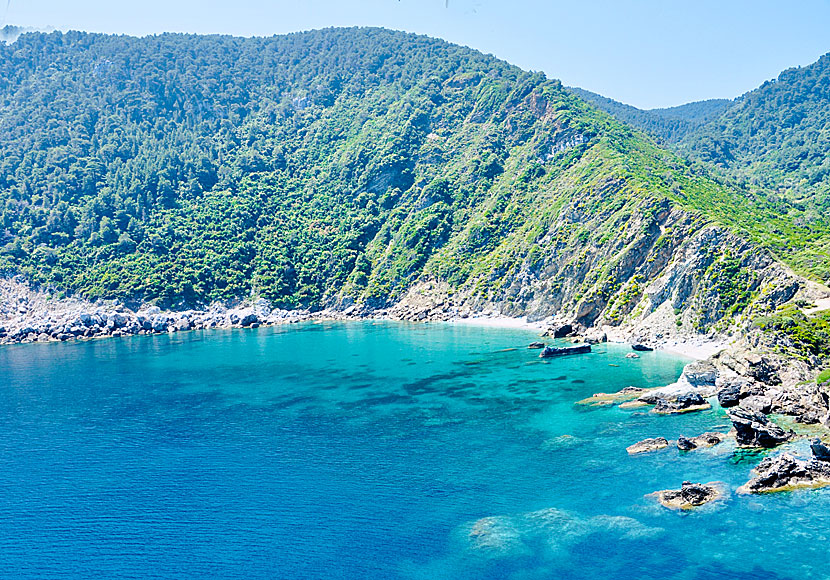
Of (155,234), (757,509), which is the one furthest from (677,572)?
(155,234)

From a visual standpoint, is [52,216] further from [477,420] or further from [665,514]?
[665,514]

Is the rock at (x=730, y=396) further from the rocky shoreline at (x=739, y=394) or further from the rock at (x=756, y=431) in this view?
the rock at (x=756, y=431)

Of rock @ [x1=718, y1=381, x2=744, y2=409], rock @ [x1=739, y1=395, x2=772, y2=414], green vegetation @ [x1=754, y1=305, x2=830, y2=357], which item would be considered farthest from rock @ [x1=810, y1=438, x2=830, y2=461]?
green vegetation @ [x1=754, y1=305, x2=830, y2=357]

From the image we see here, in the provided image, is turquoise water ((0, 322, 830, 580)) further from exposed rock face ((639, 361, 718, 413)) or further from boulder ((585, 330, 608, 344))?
boulder ((585, 330, 608, 344))

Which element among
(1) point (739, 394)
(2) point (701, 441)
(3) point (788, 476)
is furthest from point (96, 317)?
(3) point (788, 476)

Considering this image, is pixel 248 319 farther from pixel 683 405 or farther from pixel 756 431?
pixel 756 431

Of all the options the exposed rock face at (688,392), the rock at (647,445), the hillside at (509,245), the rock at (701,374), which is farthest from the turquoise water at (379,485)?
the hillside at (509,245)
